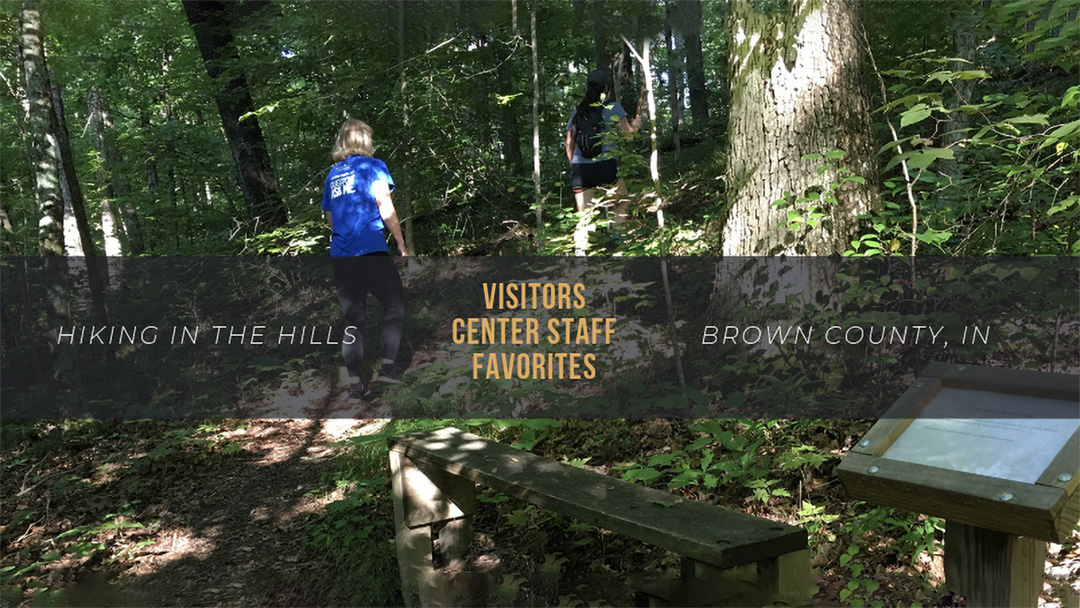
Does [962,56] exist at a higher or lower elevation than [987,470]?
higher

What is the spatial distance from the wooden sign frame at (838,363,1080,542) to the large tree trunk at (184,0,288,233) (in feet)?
29.3

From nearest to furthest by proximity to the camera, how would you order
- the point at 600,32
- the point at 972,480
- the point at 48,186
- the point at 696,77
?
the point at 972,480
the point at 48,186
the point at 600,32
the point at 696,77

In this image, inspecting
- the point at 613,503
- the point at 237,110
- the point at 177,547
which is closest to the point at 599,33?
the point at 237,110

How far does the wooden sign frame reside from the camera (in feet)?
5.91

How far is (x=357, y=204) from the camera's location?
6305 millimetres

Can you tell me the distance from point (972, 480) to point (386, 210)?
5027mm

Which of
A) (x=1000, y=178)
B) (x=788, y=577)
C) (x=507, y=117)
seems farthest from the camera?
(x=507, y=117)

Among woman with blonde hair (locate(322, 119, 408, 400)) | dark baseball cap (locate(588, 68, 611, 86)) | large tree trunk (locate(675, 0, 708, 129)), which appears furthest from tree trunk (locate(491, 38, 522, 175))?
large tree trunk (locate(675, 0, 708, 129))

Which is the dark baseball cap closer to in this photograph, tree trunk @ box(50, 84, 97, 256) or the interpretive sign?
tree trunk @ box(50, 84, 97, 256)

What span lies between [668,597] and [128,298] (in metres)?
10.9

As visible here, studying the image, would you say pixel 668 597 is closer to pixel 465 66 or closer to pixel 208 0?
pixel 465 66

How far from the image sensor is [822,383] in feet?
14.7

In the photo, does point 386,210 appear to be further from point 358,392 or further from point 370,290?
point 358,392

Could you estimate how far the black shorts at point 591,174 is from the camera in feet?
27.9
